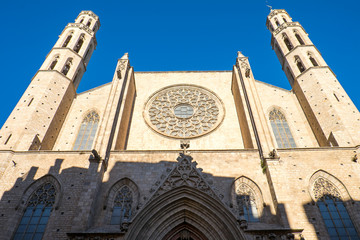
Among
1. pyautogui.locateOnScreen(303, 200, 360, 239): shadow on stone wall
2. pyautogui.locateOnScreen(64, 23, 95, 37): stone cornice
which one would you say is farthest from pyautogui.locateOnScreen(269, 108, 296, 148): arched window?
pyautogui.locateOnScreen(64, 23, 95, 37): stone cornice

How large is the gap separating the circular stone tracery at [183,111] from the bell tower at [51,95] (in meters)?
4.87

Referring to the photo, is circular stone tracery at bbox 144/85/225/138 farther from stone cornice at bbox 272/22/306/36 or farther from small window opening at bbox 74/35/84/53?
stone cornice at bbox 272/22/306/36

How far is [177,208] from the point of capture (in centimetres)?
1002

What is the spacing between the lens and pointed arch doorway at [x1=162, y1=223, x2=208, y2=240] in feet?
32.2

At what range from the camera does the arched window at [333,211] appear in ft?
31.0

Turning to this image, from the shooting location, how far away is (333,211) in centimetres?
998

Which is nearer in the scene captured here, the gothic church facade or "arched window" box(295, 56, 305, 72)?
the gothic church facade

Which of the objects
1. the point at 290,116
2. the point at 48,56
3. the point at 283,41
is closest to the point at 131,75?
the point at 48,56

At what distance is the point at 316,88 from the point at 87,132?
12.9m

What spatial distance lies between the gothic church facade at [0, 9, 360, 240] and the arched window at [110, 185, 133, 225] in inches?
1.6

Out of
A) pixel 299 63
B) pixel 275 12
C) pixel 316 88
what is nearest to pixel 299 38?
pixel 299 63

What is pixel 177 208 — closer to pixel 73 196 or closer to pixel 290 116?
pixel 73 196

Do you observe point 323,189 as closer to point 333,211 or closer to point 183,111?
point 333,211

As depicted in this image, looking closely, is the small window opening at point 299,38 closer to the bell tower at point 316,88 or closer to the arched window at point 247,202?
the bell tower at point 316,88
